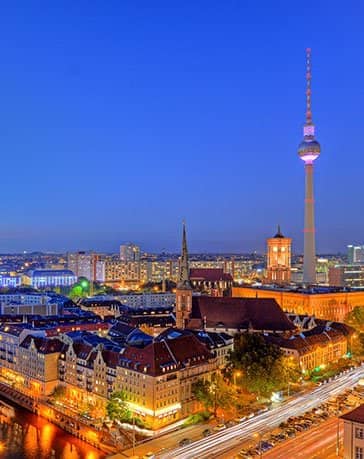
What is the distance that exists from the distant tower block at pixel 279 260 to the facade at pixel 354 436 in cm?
7473

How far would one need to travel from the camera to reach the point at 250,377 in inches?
1339

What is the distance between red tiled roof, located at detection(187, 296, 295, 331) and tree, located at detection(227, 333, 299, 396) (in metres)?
11.6

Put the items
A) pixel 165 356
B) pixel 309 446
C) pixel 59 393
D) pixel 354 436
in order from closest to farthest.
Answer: pixel 354 436 < pixel 309 446 < pixel 165 356 < pixel 59 393

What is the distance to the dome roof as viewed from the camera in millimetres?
95188

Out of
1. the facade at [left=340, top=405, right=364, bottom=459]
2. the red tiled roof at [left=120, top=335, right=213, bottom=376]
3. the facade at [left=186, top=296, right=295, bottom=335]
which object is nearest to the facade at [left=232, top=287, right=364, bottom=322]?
the facade at [left=186, top=296, right=295, bottom=335]

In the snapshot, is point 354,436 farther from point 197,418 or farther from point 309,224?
point 309,224

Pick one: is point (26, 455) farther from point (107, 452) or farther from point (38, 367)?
point (38, 367)

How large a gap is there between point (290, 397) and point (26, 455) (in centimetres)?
1777

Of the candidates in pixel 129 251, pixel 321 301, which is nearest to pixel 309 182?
pixel 321 301

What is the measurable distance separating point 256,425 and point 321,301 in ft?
130

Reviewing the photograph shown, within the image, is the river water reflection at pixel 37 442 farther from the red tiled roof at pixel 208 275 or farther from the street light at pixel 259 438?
the red tiled roof at pixel 208 275

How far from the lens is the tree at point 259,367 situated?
33.8m

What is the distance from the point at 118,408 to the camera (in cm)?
3158

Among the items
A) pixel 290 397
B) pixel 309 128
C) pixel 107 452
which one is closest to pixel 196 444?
pixel 107 452
